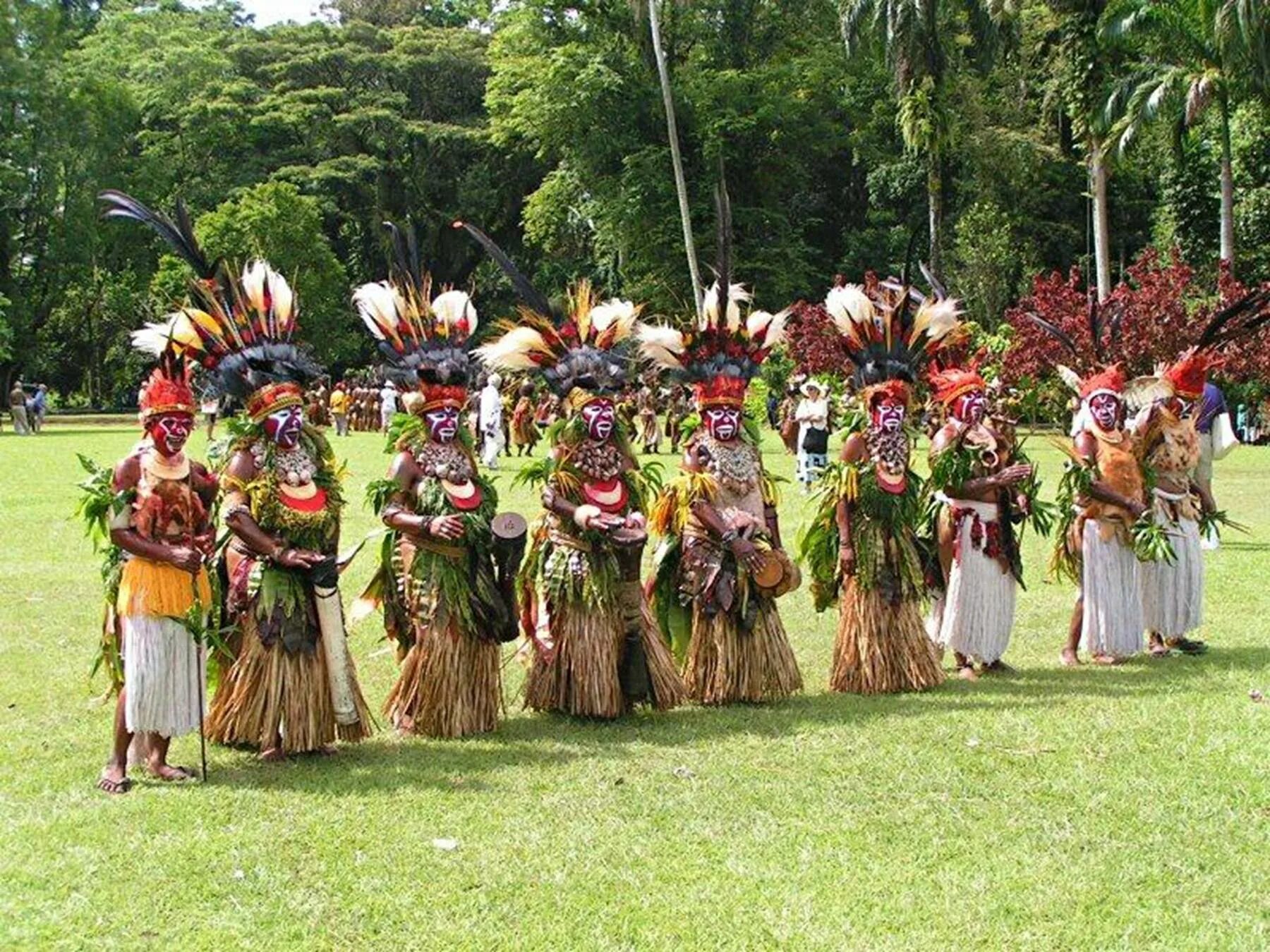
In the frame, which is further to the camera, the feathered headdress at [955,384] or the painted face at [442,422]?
the feathered headdress at [955,384]

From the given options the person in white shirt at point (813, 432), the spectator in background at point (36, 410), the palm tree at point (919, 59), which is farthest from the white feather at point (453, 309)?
the spectator in background at point (36, 410)

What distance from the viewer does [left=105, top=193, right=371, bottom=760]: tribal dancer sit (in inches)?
268

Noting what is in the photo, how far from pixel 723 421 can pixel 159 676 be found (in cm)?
340

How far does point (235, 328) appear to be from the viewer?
6.95 m

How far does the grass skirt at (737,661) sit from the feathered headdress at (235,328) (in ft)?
8.99

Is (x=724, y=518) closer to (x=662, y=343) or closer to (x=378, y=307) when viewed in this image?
(x=662, y=343)

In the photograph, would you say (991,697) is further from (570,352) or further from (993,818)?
(570,352)

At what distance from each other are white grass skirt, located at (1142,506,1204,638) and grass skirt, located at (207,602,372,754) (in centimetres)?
552

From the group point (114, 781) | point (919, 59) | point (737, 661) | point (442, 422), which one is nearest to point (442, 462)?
point (442, 422)

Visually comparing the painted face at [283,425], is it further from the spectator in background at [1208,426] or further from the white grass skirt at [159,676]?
the spectator in background at [1208,426]

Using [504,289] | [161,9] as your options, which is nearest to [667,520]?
[504,289]

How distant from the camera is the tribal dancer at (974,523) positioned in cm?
869

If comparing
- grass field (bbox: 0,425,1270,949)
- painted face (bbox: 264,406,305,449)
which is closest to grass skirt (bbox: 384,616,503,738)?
grass field (bbox: 0,425,1270,949)

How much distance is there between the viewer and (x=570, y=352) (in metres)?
7.79
